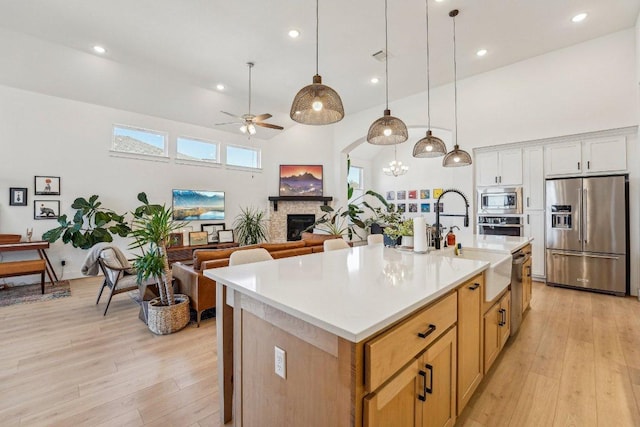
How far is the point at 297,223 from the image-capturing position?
8.40 metres

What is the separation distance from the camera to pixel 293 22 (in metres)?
4.04

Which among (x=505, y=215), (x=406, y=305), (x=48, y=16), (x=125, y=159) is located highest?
(x=48, y=16)

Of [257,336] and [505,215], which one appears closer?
[257,336]

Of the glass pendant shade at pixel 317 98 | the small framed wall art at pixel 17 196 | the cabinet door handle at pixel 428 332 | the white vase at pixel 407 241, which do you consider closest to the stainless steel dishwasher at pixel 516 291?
the white vase at pixel 407 241

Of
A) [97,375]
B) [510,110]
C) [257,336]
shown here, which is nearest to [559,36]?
[510,110]

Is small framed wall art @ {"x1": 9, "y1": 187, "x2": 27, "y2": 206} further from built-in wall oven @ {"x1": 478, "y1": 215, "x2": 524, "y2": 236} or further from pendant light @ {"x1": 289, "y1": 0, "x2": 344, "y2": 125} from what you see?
built-in wall oven @ {"x1": 478, "y1": 215, "x2": 524, "y2": 236}

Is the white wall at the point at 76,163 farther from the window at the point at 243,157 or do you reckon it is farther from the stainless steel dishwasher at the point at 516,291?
the stainless steel dishwasher at the point at 516,291

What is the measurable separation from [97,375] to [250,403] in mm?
1738

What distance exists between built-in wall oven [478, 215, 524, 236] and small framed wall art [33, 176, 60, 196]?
26.7 feet

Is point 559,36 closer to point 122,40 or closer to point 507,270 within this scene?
point 507,270

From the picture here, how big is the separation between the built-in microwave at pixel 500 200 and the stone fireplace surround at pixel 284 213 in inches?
166

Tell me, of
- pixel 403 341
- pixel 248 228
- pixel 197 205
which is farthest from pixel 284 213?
pixel 403 341

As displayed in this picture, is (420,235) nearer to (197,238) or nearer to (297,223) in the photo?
(197,238)

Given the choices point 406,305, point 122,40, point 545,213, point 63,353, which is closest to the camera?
point 406,305
